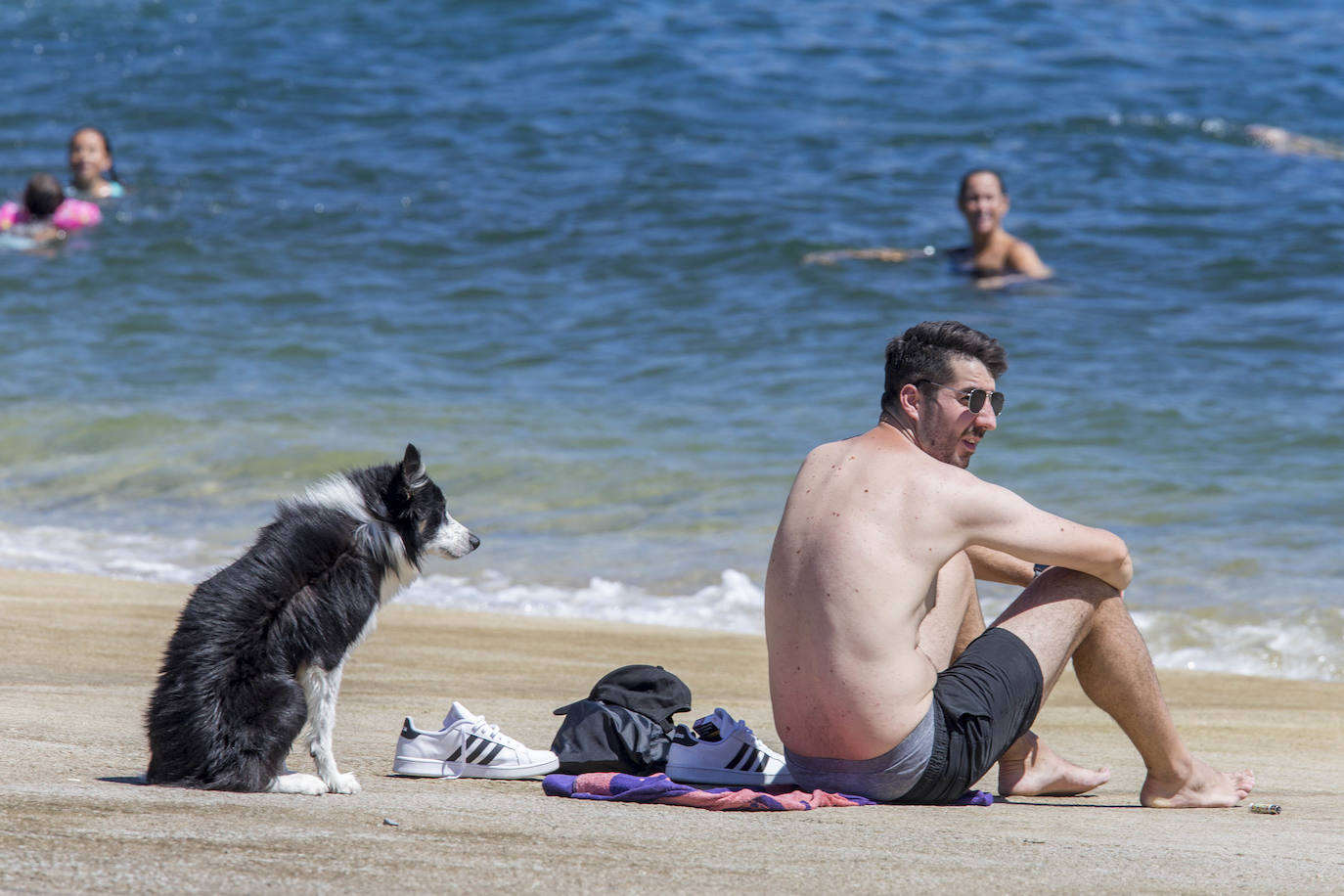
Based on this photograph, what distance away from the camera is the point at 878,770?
3.88 meters

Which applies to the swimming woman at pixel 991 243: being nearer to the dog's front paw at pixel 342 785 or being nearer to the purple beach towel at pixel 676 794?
the purple beach towel at pixel 676 794

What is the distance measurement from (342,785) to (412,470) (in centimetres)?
82

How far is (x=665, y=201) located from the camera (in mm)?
15047

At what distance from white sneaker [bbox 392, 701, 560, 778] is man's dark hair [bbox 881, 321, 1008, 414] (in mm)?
1418

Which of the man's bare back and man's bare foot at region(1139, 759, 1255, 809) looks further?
man's bare foot at region(1139, 759, 1255, 809)

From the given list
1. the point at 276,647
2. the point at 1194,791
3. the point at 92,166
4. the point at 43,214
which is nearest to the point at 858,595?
the point at 1194,791

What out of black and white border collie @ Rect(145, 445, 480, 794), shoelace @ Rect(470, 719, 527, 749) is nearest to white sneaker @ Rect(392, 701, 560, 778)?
shoelace @ Rect(470, 719, 527, 749)

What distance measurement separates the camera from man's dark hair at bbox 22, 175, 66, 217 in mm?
14703

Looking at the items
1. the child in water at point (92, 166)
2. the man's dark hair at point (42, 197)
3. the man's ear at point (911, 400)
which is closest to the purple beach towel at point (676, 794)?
the man's ear at point (911, 400)

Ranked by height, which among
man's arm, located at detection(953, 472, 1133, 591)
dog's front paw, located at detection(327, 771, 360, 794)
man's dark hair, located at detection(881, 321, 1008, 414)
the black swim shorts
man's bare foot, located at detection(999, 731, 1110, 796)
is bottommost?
man's bare foot, located at detection(999, 731, 1110, 796)

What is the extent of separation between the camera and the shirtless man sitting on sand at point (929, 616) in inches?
148

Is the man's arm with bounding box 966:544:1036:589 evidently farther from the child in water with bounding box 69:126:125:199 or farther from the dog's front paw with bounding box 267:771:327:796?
the child in water with bounding box 69:126:125:199

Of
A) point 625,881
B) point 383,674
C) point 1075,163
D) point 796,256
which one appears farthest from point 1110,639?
point 1075,163

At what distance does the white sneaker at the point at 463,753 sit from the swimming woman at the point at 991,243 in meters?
9.31
